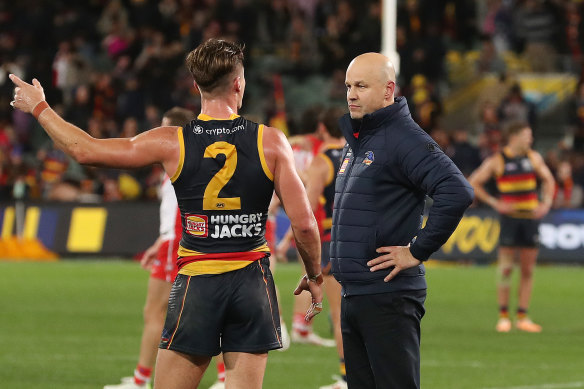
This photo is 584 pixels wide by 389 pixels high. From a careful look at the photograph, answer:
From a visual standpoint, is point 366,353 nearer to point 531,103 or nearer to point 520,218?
point 520,218

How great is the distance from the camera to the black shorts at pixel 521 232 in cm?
1464

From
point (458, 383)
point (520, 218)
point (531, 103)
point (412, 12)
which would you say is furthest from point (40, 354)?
point (412, 12)

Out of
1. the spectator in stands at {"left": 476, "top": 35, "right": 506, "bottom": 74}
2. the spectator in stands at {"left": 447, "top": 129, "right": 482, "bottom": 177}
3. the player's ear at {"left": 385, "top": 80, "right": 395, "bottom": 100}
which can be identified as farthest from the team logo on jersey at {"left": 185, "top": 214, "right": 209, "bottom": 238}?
the spectator in stands at {"left": 476, "top": 35, "right": 506, "bottom": 74}

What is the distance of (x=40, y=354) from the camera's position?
1185 centimetres

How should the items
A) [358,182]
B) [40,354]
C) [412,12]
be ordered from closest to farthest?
A: [358,182], [40,354], [412,12]

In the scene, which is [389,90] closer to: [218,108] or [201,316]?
[218,108]

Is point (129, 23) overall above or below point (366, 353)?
above

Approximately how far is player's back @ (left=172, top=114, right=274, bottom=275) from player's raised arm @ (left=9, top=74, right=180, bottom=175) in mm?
84

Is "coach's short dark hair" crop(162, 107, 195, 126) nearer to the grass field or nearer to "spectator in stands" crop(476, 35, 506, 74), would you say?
the grass field

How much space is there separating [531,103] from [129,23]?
1142 cm

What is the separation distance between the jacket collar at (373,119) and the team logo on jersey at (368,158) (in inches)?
5.7

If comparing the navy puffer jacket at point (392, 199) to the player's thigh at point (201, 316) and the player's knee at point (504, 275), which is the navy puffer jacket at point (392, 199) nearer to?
the player's thigh at point (201, 316)

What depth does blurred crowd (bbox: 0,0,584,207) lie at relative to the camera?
2695 cm

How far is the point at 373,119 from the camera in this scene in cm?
625
